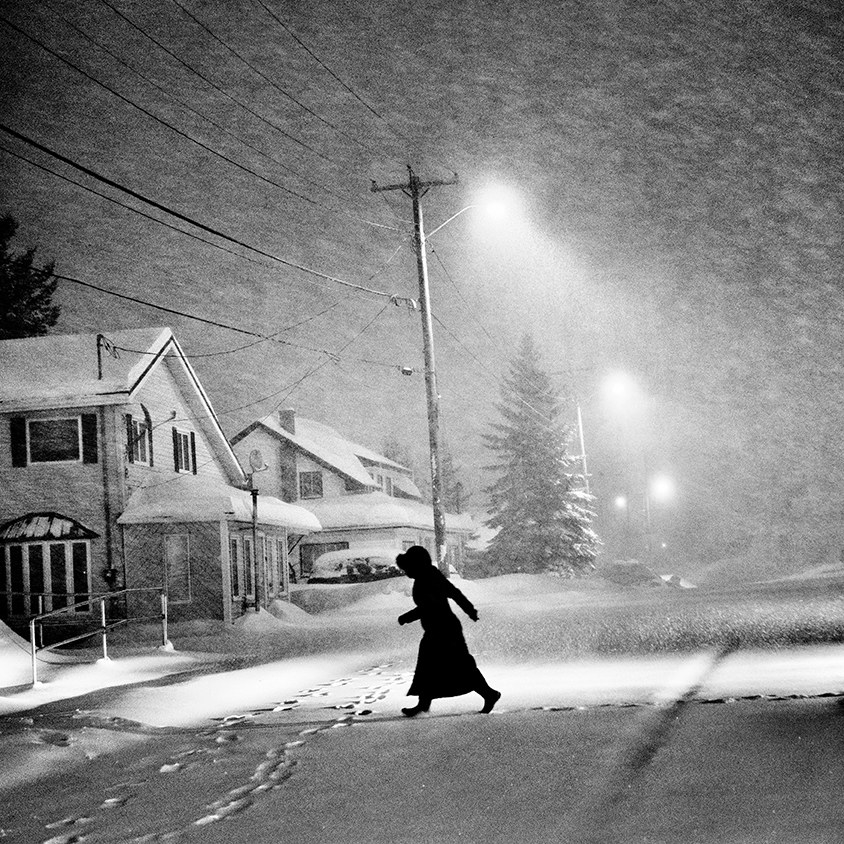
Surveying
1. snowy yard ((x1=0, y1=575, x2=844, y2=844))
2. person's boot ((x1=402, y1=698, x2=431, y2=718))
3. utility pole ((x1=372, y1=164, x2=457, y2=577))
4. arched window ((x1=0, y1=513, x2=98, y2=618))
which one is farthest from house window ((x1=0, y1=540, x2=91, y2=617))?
person's boot ((x1=402, y1=698, x2=431, y2=718))

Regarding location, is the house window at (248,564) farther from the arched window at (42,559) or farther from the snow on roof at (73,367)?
the snow on roof at (73,367)

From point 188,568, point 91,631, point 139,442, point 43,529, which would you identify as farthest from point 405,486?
point 91,631

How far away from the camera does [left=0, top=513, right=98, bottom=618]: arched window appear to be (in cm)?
2839

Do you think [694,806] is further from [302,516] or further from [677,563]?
[677,563]

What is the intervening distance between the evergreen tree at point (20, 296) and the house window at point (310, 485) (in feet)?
47.7

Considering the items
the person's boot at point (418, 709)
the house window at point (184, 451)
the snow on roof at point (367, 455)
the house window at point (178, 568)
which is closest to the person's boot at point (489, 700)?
the person's boot at point (418, 709)

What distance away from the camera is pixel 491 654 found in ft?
54.7

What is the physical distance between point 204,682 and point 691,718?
7.63 metres

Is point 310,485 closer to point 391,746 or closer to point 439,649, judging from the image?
point 439,649

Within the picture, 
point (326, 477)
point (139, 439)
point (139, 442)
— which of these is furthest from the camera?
point (326, 477)

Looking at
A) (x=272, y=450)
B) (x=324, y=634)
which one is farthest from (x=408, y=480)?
(x=324, y=634)

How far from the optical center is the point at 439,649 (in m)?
9.54

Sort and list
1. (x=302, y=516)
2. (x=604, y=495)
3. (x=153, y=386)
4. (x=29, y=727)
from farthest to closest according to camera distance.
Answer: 1. (x=604, y=495)
2. (x=302, y=516)
3. (x=153, y=386)
4. (x=29, y=727)

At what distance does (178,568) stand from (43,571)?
3537 millimetres
